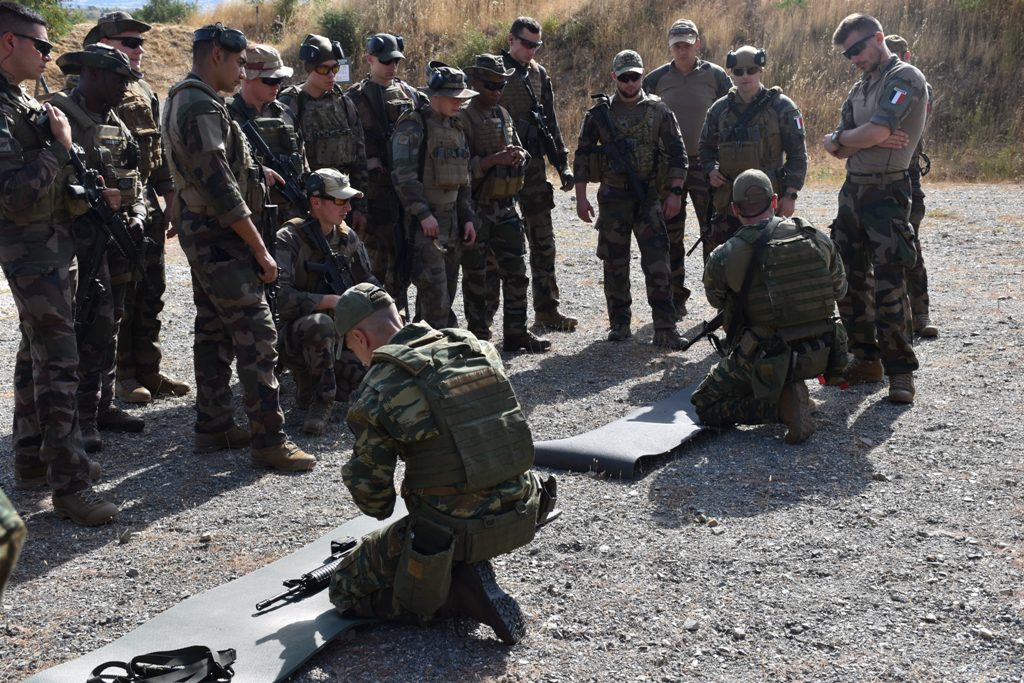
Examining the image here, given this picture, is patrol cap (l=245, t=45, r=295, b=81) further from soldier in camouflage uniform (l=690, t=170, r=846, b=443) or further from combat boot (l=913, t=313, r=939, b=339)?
combat boot (l=913, t=313, r=939, b=339)

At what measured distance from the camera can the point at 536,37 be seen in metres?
8.64

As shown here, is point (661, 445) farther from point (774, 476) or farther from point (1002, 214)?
point (1002, 214)

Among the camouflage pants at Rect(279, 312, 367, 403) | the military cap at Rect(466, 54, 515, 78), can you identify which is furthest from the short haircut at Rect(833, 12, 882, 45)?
the camouflage pants at Rect(279, 312, 367, 403)

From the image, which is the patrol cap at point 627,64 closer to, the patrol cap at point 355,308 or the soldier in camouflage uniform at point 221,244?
the soldier in camouflage uniform at point 221,244

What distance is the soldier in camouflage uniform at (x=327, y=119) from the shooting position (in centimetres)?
789

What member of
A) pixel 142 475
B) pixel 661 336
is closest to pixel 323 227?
pixel 142 475

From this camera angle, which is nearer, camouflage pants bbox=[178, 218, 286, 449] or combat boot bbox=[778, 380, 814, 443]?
camouflage pants bbox=[178, 218, 286, 449]

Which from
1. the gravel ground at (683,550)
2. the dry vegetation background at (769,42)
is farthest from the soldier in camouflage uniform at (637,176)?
the dry vegetation background at (769,42)

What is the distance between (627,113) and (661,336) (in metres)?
1.76

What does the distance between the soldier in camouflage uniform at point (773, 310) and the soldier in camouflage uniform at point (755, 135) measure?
1.85 metres

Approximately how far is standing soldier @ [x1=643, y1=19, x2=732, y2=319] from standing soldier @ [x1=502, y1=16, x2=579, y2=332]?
45.9 inches

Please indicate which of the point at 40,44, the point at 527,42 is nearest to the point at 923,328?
the point at 527,42

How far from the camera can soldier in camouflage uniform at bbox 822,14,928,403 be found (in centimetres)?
687

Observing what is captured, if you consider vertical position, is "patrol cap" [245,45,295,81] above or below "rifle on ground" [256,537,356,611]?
above
